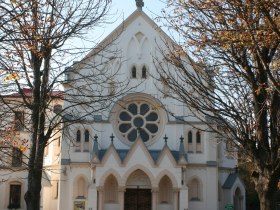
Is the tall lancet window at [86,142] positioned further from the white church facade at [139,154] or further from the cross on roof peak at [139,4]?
the cross on roof peak at [139,4]

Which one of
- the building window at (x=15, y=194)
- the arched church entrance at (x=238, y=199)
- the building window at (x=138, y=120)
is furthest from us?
the building window at (x=15, y=194)

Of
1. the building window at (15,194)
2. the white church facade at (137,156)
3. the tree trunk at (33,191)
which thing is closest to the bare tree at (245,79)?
the tree trunk at (33,191)

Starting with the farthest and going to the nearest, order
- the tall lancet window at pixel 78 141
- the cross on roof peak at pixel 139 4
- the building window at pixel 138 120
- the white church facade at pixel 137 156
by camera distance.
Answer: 1. the cross on roof peak at pixel 139 4
2. the building window at pixel 138 120
3. the tall lancet window at pixel 78 141
4. the white church facade at pixel 137 156

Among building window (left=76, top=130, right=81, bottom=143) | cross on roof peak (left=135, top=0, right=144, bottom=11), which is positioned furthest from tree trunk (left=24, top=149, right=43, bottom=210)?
cross on roof peak (left=135, top=0, right=144, bottom=11)

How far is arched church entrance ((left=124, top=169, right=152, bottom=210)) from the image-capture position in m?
35.4

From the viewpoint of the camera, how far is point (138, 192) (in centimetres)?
3575

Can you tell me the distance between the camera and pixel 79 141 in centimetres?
3606

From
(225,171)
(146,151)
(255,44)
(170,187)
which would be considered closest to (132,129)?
(146,151)

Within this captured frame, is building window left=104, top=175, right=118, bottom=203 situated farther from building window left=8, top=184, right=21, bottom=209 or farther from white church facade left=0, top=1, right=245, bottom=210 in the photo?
building window left=8, top=184, right=21, bottom=209

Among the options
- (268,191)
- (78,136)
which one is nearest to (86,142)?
(78,136)

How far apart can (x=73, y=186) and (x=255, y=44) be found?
26132 millimetres

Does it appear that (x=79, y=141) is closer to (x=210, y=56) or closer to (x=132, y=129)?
(x=132, y=129)

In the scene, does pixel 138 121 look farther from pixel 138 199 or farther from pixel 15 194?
pixel 15 194

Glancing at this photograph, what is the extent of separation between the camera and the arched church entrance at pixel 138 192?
116ft
